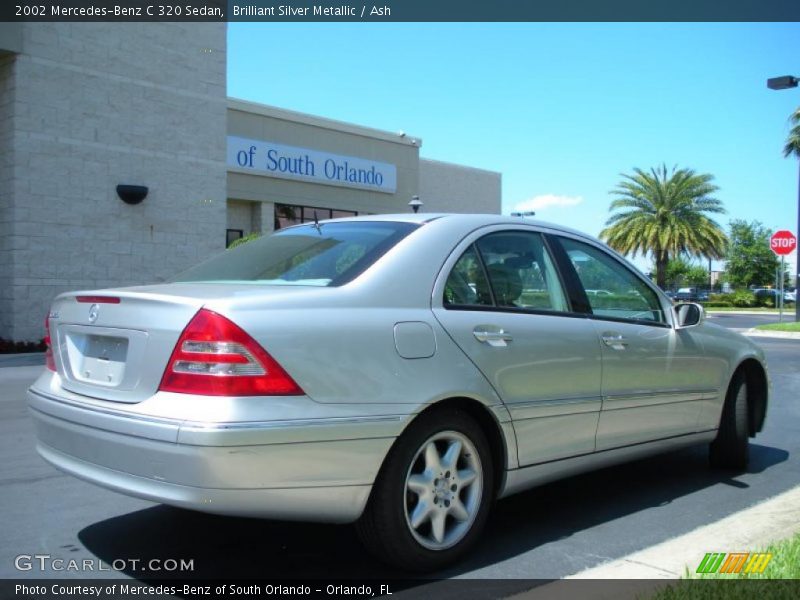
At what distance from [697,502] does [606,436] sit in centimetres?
98

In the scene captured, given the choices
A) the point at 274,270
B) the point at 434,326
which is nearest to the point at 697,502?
the point at 434,326

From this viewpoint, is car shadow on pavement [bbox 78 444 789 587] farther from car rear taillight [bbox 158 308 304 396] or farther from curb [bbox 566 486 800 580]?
car rear taillight [bbox 158 308 304 396]

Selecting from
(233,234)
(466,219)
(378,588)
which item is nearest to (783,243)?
(233,234)

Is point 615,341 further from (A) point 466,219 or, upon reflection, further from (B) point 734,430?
(B) point 734,430

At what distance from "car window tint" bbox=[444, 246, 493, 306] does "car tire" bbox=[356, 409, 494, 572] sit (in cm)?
55

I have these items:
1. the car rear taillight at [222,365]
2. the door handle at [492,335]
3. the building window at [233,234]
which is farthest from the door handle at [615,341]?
the building window at [233,234]

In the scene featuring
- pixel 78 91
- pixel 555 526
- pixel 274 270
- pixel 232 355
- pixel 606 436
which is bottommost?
pixel 555 526

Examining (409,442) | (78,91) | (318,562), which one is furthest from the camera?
(78,91)

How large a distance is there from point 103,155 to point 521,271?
43.3 feet

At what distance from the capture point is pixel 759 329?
23.7 m

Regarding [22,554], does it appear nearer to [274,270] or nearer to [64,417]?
[64,417]

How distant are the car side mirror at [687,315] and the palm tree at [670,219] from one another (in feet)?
107

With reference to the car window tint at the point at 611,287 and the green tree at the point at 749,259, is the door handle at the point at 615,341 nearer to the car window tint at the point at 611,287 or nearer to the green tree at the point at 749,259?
the car window tint at the point at 611,287

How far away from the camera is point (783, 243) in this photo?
2683 cm
